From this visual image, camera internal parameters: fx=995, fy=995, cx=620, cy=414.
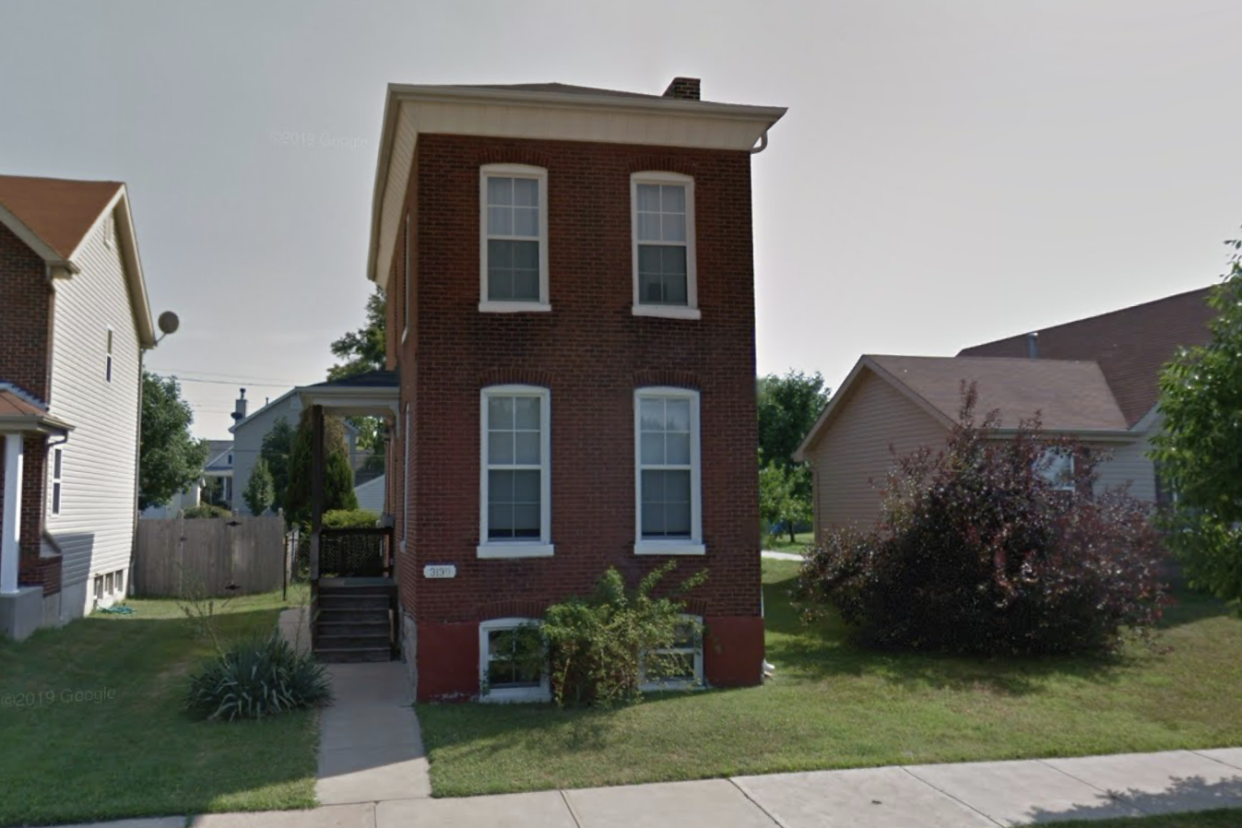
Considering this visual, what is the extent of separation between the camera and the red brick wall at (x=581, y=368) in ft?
38.4

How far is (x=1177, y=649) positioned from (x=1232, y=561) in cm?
664

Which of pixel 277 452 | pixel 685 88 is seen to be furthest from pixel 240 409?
pixel 685 88

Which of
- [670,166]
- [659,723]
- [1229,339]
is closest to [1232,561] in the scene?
[1229,339]

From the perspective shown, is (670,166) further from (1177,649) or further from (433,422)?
(1177,649)

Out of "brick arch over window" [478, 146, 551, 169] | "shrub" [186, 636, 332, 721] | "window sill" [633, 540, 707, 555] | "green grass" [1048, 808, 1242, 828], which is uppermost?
"brick arch over window" [478, 146, 551, 169]

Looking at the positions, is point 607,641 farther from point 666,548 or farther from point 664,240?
point 664,240

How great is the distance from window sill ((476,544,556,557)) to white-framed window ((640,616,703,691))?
66.7 inches

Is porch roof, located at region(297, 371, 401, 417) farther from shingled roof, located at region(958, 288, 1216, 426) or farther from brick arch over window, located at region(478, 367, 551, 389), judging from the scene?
shingled roof, located at region(958, 288, 1216, 426)

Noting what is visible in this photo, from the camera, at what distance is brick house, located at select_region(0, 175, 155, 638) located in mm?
15430

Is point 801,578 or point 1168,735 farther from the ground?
point 801,578

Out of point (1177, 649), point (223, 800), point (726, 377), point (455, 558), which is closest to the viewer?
point (223, 800)

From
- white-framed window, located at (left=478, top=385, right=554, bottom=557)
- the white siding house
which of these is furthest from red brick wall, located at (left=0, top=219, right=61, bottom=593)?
white-framed window, located at (left=478, top=385, right=554, bottom=557)

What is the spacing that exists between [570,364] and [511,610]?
3.01 meters

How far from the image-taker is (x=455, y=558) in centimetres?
1159
